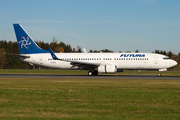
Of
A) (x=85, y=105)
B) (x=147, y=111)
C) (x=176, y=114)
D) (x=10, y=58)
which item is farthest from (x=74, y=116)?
(x=10, y=58)

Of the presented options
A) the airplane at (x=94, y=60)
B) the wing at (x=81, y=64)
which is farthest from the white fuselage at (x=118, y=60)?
the wing at (x=81, y=64)

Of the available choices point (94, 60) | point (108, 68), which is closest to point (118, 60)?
point (108, 68)

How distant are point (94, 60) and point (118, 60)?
4368 mm

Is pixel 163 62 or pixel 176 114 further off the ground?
pixel 163 62

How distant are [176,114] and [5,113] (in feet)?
24.7

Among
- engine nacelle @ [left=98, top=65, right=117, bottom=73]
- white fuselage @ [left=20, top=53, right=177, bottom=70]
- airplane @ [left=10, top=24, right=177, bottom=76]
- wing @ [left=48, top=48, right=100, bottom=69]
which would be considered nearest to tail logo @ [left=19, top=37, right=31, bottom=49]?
airplane @ [left=10, top=24, right=177, bottom=76]

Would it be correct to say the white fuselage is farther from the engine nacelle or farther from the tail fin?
the engine nacelle

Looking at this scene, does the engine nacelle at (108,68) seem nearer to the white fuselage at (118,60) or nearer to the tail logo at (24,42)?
the white fuselage at (118,60)

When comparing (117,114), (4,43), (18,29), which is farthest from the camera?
(4,43)

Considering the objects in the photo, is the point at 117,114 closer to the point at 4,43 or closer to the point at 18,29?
the point at 18,29

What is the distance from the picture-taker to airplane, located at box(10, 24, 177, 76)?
4118 centimetres

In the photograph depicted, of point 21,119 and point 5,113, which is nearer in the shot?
point 21,119

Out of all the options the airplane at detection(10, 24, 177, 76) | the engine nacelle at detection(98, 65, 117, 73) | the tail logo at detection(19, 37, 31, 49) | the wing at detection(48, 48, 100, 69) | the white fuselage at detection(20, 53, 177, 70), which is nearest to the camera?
the engine nacelle at detection(98, 65, 117, 73)

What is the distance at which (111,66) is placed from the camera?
40.1 m
